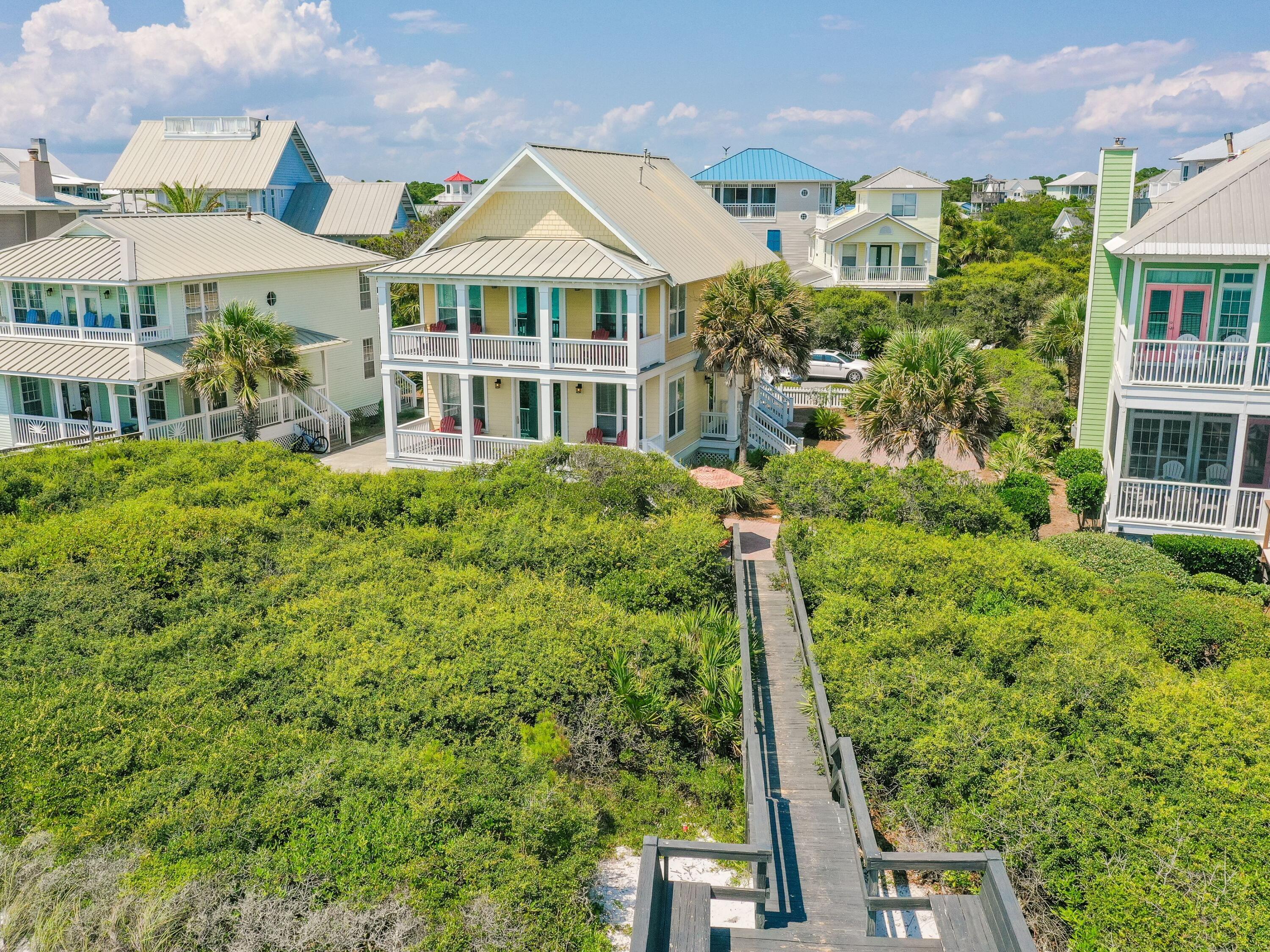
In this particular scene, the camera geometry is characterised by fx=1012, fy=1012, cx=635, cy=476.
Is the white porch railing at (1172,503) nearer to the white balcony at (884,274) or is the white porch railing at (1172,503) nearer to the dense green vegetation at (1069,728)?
the dense green vegetation at (1069,728)

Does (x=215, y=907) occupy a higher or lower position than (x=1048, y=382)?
lower

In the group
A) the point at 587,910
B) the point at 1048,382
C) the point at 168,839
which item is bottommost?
the point at 587,910

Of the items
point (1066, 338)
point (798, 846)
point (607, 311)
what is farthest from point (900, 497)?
point (1066, 338)

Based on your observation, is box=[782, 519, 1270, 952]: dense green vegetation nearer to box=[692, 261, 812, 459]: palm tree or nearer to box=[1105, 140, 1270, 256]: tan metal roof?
box=[1105, 140, 1270, 256]: tan metal roof

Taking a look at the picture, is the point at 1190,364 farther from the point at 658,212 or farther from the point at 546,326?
the point at 658,212

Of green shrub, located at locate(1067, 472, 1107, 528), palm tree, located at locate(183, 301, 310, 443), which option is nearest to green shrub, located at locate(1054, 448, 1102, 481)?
green shrub, located at locate(1067, 472, 1107, 528)

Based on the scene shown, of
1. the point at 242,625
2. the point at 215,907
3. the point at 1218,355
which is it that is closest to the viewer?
the point at 215,907

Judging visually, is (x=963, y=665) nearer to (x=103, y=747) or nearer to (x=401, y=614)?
(x=401, y=614)

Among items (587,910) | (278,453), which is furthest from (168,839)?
(278,453)
